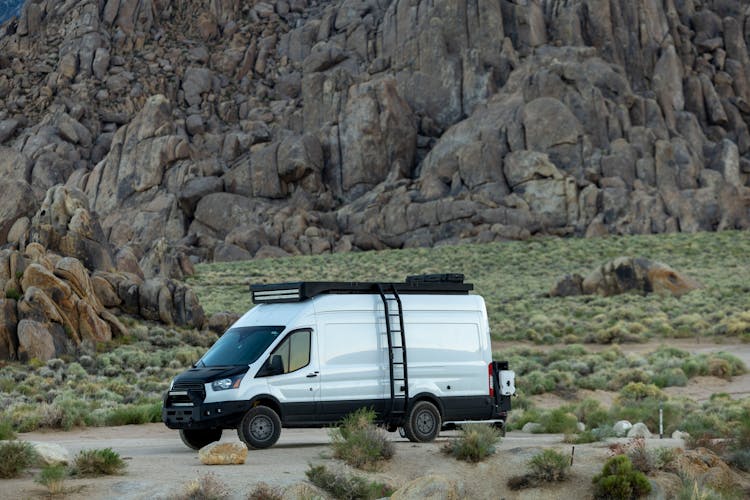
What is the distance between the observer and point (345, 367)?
14875 millimetres

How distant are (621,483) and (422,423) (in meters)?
4.22

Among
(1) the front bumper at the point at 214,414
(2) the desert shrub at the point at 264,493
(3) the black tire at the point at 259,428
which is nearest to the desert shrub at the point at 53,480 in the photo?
(2) the desert shrub at the point at 264,493

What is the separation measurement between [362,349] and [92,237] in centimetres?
2473

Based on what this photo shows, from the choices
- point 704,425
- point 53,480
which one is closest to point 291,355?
point 53,480

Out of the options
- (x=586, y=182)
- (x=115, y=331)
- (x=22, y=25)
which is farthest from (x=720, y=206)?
(x=22, y=25)

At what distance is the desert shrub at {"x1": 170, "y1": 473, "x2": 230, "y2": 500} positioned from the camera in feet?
34.7

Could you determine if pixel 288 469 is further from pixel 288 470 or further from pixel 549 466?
pixel 549 466

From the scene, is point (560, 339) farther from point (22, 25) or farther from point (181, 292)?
point (22, 25)

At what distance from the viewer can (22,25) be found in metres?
124

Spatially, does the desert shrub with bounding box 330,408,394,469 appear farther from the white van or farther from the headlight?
the headlight

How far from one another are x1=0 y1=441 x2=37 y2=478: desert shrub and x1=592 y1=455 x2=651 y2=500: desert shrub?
7125mm

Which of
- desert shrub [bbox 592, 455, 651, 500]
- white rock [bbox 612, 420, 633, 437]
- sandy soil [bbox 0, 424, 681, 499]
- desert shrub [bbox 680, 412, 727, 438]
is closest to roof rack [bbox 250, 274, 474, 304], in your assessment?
sandy soil [bbox 0, 424, 681, 499]

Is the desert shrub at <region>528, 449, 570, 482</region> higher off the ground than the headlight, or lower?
lower

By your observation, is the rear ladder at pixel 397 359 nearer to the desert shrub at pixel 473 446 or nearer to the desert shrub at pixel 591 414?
the desert shrub at pixel 473 446
